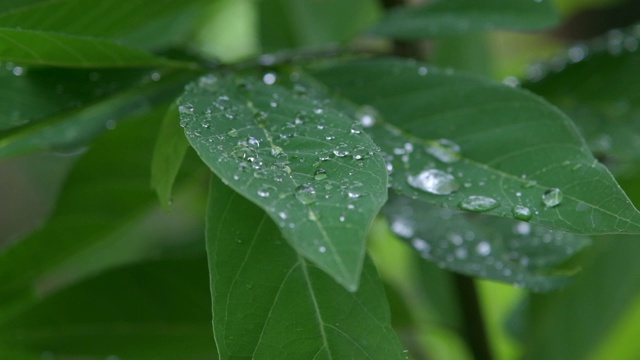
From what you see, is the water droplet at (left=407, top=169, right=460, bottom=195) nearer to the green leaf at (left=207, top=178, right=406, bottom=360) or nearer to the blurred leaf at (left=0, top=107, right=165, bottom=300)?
the green leaf at (left=207, top=178, right=406, bottom=360)

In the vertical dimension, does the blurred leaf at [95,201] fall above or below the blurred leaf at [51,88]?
below

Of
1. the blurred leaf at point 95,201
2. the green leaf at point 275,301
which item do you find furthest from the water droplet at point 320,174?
the blurred leaf at point 95,201

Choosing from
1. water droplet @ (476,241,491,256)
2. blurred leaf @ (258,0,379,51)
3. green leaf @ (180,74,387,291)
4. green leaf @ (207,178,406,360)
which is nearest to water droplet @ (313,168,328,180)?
green leaf @ (180,74,387,291)

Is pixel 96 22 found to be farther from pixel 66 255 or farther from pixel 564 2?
pixel 564 2

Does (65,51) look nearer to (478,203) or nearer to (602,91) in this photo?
(478,203)

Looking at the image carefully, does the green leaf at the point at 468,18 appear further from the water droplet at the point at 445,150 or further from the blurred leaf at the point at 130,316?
the blurred leaf at the point at 130,316
